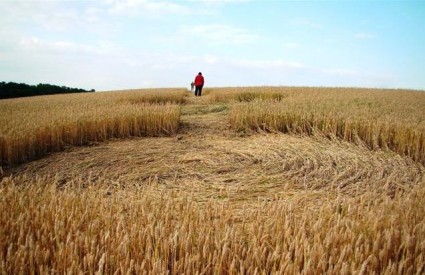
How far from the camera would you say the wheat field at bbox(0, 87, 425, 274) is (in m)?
2.06

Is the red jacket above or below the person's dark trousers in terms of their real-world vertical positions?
above

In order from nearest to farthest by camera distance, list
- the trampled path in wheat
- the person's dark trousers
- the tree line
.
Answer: the trampled path in wheat
the person's dark trousers
the tree line

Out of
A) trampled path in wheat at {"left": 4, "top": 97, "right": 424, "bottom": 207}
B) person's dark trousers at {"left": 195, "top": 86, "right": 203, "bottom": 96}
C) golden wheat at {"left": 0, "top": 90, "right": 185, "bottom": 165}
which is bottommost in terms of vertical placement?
trampled path in wheat at {"left": 4, "top": 97, "right": 424, "bottom": 207}

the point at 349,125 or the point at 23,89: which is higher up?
the point at 23,89

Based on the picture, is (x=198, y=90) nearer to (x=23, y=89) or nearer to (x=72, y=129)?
(x=72, y=129)

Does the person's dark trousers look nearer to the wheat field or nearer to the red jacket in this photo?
the red jacket

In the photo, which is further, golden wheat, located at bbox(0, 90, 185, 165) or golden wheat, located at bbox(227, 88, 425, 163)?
golden wheat, located at bbox(227, 88, 425, 163)

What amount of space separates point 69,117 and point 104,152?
1867 mm

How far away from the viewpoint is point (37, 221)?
2.53 m

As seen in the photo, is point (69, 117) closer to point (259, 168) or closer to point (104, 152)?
point (104, 152)

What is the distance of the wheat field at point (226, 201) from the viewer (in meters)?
2.06

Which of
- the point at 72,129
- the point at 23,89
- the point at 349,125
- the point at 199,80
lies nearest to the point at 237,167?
the point at 349,125

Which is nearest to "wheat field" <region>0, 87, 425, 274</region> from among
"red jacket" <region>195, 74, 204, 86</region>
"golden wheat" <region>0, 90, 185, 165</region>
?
"golden wheat" <region>0, 90, 185, 165</region>

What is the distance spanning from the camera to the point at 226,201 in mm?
3895
